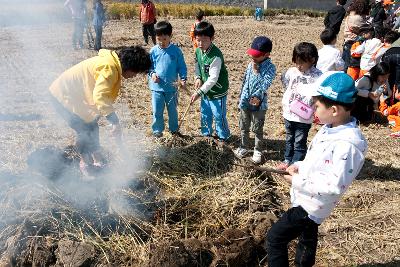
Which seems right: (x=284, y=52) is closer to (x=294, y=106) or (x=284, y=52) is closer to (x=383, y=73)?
(x=383, y=73)

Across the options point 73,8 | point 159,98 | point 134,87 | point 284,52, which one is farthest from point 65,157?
point 284,52

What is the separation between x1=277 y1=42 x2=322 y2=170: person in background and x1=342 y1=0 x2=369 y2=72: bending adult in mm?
3760

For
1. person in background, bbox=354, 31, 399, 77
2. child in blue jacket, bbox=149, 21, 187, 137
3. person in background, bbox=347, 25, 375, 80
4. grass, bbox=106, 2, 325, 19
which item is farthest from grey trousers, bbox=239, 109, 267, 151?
grass, bbox=106, 2, 325, 19

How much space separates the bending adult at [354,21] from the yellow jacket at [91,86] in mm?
5532

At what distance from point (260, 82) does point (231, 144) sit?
1.30m

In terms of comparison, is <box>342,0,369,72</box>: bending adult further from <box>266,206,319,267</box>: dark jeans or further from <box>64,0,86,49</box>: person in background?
<box>64,0,86,49</box>: person in background

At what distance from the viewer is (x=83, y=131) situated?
4.76 m

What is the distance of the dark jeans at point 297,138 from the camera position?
494 cm

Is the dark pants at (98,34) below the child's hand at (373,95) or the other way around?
the other way around

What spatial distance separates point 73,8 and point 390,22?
9.70m

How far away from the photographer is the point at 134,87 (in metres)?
8.77

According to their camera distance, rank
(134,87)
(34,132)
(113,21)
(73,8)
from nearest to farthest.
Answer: (34,132) < (134,87) < (73,8) < (113,21)

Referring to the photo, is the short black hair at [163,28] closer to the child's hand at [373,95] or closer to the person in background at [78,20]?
the child's hand at [373,95]

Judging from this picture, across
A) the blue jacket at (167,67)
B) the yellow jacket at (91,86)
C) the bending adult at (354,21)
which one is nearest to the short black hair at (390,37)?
the bending adult at (354,21)
